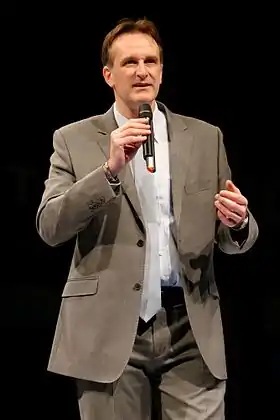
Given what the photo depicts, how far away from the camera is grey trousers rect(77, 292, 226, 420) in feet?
5.61

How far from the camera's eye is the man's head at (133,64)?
1787 millimetres

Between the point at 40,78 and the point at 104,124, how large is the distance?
1258 millimetres

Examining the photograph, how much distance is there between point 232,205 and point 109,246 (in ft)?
0.95

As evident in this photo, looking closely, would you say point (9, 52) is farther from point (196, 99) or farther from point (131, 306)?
point (131, 306)

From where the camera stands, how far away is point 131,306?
1701 mm

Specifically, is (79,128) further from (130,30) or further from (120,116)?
(130,30)

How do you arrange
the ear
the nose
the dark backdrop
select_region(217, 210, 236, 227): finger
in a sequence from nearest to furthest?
select_region(217, 210, 236, 227): finger, the nose, the ear, the dark backdrop

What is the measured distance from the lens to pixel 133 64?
5.95ft

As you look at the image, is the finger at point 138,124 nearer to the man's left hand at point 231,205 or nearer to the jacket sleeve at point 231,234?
the man's left hand at point 231,205

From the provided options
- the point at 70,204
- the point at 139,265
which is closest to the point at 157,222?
the point at 139,265

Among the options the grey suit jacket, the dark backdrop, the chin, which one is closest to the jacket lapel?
the grey suit jacket

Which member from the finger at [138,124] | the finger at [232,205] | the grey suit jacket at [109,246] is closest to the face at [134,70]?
the grey suit jacket at [109,246]

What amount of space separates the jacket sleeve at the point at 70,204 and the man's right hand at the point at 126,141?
4 centimetres

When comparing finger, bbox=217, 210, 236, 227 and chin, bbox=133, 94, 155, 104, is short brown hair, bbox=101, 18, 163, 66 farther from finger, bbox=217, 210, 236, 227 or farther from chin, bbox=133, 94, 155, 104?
finger, bbox=217, 210, 236, 227
